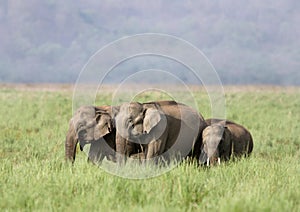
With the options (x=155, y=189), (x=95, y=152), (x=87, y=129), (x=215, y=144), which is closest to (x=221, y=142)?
(x=215, y=144)

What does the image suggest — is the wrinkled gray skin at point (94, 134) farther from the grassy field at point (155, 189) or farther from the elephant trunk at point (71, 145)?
the grassy field at point (155, 189)

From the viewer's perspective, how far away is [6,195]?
6.12m

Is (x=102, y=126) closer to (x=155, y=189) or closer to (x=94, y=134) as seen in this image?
(x=94, y=134)

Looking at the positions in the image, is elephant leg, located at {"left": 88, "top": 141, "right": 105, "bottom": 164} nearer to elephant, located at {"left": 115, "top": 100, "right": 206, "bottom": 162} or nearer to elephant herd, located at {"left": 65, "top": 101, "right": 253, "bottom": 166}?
elephant herd, located at {"left": 65, "top": 101, "right": 253, "bottom": 166}

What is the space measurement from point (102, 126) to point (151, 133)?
91 centimetres

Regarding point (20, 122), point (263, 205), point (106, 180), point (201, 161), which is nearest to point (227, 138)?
point (201, 161)

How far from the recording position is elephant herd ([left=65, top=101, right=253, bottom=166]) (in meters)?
9.74

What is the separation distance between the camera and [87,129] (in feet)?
33.1

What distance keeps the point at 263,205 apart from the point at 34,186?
9.00ft

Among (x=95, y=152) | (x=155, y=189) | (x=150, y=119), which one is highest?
(x=150, y=119)

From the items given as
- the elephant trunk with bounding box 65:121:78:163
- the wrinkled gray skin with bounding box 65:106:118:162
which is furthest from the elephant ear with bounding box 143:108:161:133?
the elephant trunk with bounding box 65:121:78:163

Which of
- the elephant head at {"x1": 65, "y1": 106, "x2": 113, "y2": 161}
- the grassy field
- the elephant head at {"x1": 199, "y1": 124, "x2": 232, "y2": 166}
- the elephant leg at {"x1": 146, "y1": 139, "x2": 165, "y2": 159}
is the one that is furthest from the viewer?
the elephant head at {"x1": 65, "y1": 106, "x2": 113, "y2": 161}

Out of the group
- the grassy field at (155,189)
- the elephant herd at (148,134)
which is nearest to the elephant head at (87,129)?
→ the elephant herd at (148,134)

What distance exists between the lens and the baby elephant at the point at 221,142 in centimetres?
995
